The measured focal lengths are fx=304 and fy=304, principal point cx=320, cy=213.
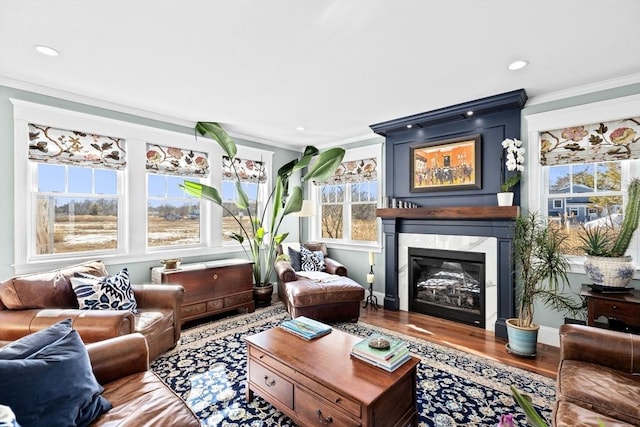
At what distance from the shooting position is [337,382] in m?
1.62

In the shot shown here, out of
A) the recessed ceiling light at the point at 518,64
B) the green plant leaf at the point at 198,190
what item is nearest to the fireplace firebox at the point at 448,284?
the recessed ceiling light at the point at 518,64

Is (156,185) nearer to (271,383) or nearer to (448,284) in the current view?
(271,383)

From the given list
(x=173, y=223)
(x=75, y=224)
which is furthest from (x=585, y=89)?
(x=75, y=224)

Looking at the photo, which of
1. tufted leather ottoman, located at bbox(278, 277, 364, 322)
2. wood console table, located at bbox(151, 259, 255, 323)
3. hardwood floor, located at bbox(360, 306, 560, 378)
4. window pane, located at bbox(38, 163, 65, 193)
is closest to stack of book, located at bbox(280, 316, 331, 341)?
tufted leather ottoman, located at bbox(278, 277, 364, 322)

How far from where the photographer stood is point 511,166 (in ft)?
10.6

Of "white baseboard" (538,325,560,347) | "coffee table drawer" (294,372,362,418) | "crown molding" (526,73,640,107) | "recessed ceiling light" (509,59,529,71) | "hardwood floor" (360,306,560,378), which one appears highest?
"recessed ceiling light" (509,59,529,71)

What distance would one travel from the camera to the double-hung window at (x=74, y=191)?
3.05 meters

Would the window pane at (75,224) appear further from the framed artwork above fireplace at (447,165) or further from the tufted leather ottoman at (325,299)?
the framed artwork above fireplace at (447,165)

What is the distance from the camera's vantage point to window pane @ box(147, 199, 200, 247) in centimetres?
391

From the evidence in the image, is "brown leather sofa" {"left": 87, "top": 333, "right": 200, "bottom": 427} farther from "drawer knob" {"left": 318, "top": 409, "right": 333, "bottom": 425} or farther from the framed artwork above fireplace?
the framed artwork above fireplace

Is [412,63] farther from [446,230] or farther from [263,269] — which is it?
[263,269]

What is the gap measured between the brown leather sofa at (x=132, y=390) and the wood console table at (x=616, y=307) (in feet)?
9.96

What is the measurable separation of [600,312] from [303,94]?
3274 mm

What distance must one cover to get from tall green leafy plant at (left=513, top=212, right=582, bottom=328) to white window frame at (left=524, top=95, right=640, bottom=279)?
24 centimetres
